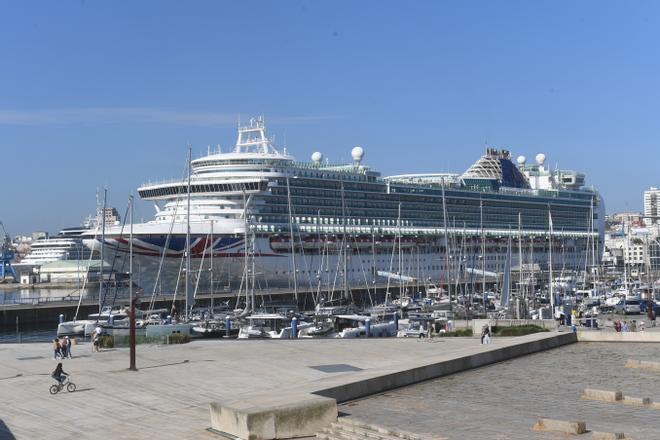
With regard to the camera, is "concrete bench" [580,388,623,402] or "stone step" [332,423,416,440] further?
"concrete bench" [580,388,623,402]

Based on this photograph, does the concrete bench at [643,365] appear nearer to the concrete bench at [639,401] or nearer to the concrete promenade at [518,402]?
the concrete promenade at [518,402]

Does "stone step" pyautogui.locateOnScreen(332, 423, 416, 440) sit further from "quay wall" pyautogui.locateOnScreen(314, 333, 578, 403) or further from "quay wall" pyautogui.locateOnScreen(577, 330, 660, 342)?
"quay wall" pyautogui.locateOnScreen(577, 330, 660, 342)

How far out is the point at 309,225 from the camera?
70500 mm

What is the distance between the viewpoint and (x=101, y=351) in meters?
27.0

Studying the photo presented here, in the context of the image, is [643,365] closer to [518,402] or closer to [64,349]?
[518,402]

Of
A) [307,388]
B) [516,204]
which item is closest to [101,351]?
[307,388]

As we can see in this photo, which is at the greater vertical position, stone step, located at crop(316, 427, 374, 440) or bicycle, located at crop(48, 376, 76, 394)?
bicycle, located at crop(48, 376, 76, 394)

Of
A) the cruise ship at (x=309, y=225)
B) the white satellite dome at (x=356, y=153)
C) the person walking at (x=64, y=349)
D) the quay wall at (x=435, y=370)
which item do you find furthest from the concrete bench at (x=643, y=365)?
the white satellite dome at (x=356, y=153)

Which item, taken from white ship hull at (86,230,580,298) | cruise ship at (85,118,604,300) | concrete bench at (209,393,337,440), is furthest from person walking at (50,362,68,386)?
white ship hull at (86,230,580,298)

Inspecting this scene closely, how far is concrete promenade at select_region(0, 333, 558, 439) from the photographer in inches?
636

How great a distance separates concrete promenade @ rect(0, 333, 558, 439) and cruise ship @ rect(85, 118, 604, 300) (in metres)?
24.8

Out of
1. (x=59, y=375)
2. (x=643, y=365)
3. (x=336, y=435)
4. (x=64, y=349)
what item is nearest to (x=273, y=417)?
(x=336, y=435)

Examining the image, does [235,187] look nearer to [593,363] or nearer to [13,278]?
[593,363]

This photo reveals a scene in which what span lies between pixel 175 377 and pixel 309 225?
4973 centimetres
